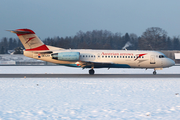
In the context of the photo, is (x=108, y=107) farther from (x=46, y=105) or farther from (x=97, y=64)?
(x=97, y=64)

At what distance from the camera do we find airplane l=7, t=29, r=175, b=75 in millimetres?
25734

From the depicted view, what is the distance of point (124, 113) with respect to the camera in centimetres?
860

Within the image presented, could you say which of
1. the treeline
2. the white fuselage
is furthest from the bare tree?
the white fuselage

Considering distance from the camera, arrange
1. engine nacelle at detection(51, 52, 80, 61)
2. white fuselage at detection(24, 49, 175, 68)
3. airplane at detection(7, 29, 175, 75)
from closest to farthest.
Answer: engine nacelle at detection(51, 52, 80, 61) → airplane at detection(7, 29, 175, 75) → white fuselage at detection(24, 49, 175, 68)

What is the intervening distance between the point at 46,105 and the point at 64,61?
16.1 metres

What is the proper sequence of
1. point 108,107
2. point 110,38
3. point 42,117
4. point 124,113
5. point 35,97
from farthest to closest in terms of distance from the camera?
point 110,38 → point 35,97 → point 108,107 → point 124,113 → point 42,117

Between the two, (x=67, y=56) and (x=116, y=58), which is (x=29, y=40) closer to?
(x=67, y=56)

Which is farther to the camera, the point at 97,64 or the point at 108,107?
the point at 97,64

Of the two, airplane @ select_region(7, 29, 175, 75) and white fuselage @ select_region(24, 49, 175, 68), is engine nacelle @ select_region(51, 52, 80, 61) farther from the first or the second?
white fuselage @ select_region(24, 49, 175, 68)

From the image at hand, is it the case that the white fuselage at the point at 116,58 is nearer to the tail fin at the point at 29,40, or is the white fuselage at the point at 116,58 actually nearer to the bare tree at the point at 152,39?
the tail fin at the point at 29,40

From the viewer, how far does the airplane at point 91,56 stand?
25.7 m

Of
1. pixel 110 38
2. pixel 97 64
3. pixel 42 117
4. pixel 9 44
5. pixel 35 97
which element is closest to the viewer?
pixel 42 117

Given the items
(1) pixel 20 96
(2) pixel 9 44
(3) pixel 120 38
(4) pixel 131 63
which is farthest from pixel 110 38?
(1) pixel 20 96

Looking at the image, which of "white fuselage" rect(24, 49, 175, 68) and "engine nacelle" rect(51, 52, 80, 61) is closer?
"engine nacelle" rect(51, 52, 80, 61)
